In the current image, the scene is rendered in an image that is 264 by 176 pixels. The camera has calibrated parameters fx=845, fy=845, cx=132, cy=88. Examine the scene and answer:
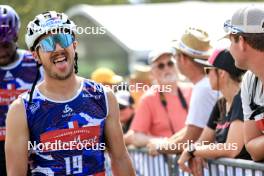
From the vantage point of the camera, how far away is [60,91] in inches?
227

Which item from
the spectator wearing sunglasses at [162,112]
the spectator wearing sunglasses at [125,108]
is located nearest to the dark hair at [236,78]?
the spectator wearing sunglasses at [162,112]

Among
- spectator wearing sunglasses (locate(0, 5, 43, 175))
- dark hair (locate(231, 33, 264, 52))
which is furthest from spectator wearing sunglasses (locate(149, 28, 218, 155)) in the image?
dark hair (locate(231, 33, 264, 52))

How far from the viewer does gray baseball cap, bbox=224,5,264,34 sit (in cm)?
586

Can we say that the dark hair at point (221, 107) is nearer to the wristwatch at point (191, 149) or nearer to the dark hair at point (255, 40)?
the wristwatch at point (191, 149)

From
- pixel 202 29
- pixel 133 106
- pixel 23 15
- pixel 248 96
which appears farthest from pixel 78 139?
pixel 23 15

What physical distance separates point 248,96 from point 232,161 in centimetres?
69

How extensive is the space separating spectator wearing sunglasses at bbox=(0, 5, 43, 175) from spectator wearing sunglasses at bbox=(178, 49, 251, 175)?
164 cm

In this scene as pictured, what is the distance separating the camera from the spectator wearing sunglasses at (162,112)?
9062mm

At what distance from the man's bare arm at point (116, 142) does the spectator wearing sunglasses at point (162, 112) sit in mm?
2985

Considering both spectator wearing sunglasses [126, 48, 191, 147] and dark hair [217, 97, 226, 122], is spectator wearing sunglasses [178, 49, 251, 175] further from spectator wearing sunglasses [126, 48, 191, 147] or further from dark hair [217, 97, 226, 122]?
spectator wearing sunglasses [126, 48, 191, 147]

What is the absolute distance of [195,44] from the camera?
817 centimetres

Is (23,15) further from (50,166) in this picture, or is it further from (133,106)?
(50,166)

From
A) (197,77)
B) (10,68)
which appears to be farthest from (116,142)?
(197,77)

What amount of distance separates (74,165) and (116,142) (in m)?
0.38
